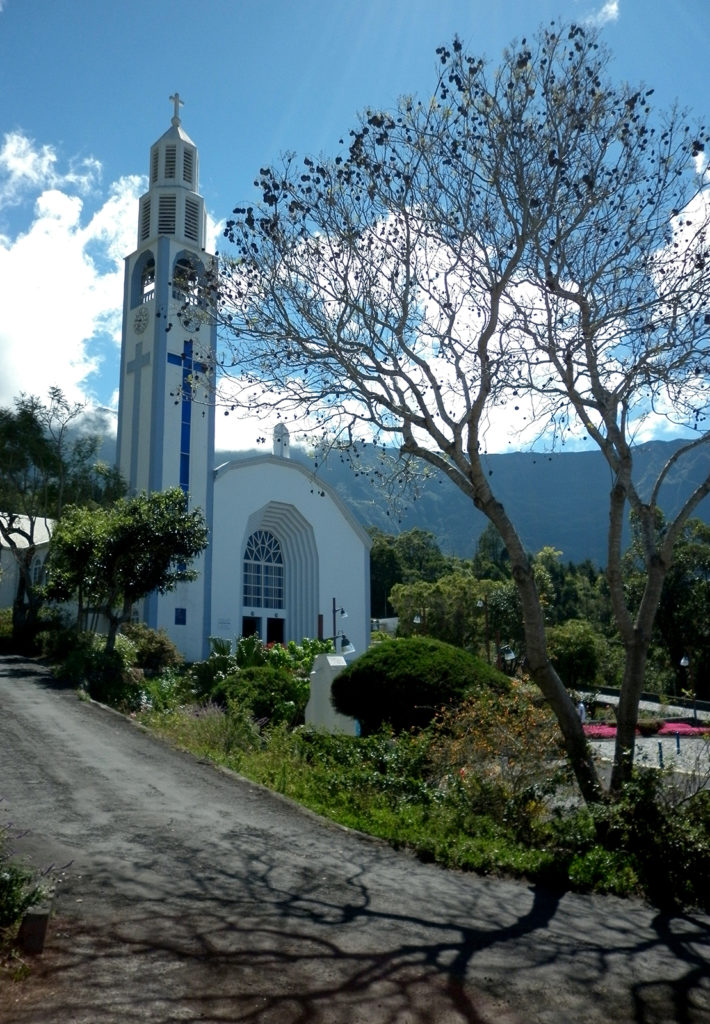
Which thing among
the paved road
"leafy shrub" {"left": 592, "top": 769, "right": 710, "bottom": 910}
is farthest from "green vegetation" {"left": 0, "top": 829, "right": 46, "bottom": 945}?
"leafy shrub" {"left": 592, "top": 769, "right": 710, "bottom": 910}

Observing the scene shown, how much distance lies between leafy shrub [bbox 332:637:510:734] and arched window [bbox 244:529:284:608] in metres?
26.1

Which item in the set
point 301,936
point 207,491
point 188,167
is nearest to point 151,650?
point 207,491

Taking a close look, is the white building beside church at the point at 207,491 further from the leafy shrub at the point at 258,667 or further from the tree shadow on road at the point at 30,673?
the leafy shrub at the point at 258,667

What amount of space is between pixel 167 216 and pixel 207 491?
38.8 feet

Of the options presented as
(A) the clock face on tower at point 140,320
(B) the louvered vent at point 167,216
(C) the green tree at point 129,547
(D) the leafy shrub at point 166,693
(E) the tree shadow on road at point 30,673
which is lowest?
(D) the leafy shrub at point 166,693

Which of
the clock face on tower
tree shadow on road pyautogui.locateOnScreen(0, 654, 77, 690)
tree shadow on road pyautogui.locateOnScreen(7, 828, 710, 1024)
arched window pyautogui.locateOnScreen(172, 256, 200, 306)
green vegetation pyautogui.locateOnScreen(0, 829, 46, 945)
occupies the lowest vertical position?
tree shadow on road pyautogui.locateOnScreen(7, 828, 710, 1024)

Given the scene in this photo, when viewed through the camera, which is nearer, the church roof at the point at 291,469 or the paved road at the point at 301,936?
the paved road at the point at 301,936

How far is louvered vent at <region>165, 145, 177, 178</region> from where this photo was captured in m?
38.1

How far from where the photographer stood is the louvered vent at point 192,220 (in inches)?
1492

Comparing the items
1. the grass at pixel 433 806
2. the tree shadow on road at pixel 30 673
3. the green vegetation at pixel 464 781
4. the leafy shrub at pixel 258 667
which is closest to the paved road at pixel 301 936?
the grass at pixel 433 806

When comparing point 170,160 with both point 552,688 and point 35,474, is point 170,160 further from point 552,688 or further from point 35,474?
point 552,688

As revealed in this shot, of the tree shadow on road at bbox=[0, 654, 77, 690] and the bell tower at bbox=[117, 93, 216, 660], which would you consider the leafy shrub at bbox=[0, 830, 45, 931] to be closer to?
the tree shadow on road at bbox=[0, 654, 77, 690]

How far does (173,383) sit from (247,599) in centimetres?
1009

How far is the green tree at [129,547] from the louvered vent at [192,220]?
61.6 feet
